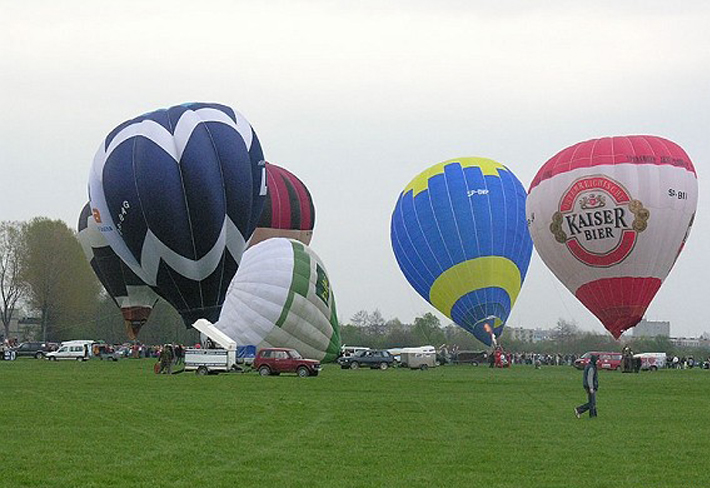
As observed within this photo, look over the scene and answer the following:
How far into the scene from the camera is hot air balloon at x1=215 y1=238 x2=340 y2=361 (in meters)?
40.8

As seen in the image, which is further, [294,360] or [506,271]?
[506,271]

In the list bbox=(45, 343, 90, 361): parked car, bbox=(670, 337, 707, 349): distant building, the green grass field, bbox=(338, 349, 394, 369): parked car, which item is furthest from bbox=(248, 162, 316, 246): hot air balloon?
bbox=(670, 337, 707, 349): distant building

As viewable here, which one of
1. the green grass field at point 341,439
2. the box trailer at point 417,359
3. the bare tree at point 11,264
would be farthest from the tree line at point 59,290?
the green grass field at point 341,439

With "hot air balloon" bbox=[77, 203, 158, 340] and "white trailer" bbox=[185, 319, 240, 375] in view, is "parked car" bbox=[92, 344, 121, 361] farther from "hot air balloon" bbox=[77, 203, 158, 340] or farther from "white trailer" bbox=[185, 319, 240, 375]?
"white trailer" bbox=[185, 319, 240, 375]

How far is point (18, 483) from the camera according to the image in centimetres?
1132

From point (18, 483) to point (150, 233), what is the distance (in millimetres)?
25711

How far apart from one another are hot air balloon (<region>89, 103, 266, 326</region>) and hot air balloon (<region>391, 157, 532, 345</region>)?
12.8 metres

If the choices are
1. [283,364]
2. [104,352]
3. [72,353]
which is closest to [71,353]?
[72,353]

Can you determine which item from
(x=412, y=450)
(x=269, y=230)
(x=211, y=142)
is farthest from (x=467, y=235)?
(x=412, y=450)

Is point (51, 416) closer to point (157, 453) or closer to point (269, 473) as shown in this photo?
point (157, 453)

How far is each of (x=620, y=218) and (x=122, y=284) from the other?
18.5 meters

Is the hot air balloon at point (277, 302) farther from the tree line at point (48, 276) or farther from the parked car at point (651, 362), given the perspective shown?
the tree line at point (48, 276)

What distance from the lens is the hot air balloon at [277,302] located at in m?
40.8

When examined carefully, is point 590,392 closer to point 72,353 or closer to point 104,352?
point 72,353
